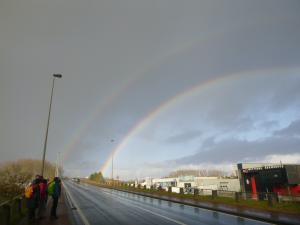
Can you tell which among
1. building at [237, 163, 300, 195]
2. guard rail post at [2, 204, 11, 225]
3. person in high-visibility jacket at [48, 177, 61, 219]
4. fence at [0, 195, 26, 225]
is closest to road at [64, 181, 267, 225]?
person in high-visibility jacket at [48, 177, 61, 219]

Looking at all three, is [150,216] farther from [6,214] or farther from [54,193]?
[6,214]

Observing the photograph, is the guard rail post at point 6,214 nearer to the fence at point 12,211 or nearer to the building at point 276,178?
the fence at point 12,211

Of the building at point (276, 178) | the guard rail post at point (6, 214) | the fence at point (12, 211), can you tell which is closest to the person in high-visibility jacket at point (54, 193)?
the fence at point (12, 211)

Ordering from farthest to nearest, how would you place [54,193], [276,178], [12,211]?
[276,178] → [54,193] → [12,211]

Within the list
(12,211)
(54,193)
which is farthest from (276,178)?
(12,211)

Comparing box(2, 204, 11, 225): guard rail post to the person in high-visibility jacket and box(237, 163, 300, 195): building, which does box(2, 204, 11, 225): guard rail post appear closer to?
the person in high-visibility jacket

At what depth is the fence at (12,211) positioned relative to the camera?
11.1 meters

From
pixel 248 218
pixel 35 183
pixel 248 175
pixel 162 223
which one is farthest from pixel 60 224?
pixel 248 175

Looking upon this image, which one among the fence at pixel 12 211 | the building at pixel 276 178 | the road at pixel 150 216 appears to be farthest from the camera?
the building at pixel 276 178

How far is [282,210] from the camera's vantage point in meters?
17.1

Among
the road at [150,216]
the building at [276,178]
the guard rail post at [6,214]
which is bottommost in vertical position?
the road at [150,216]

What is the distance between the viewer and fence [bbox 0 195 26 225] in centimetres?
1113

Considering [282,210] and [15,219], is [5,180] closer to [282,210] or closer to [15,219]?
[15,219]

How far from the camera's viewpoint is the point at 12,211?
43.7 ft
